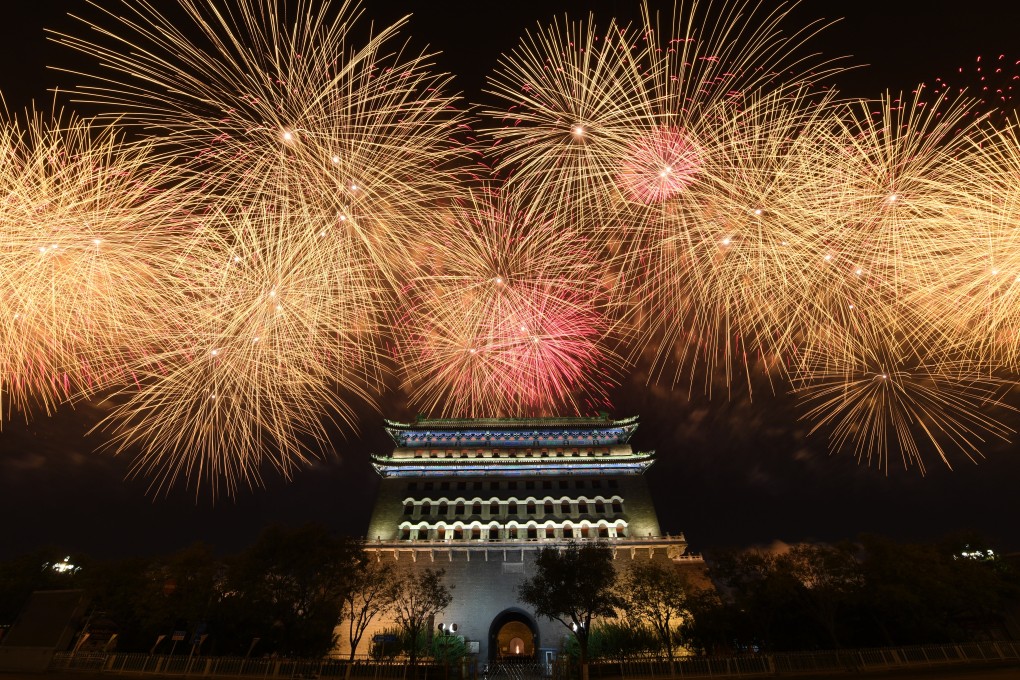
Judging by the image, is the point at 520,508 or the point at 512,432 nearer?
the point at 520,508

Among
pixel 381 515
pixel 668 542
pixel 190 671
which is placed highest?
pixel 381 515

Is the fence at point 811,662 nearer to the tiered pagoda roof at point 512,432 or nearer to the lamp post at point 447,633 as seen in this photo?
the lamp post at point 447,633

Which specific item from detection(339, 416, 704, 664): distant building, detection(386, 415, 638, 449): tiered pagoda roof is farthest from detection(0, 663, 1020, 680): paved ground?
detection(386, 415, 638, 449): tiered pagoda roof

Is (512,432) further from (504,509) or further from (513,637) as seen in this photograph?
(513,637)

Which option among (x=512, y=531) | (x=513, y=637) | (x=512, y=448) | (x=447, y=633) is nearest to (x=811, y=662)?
(x=447, y=633)

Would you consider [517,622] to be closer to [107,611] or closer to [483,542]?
[483,542]

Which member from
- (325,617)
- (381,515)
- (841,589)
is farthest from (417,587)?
(841,589)
